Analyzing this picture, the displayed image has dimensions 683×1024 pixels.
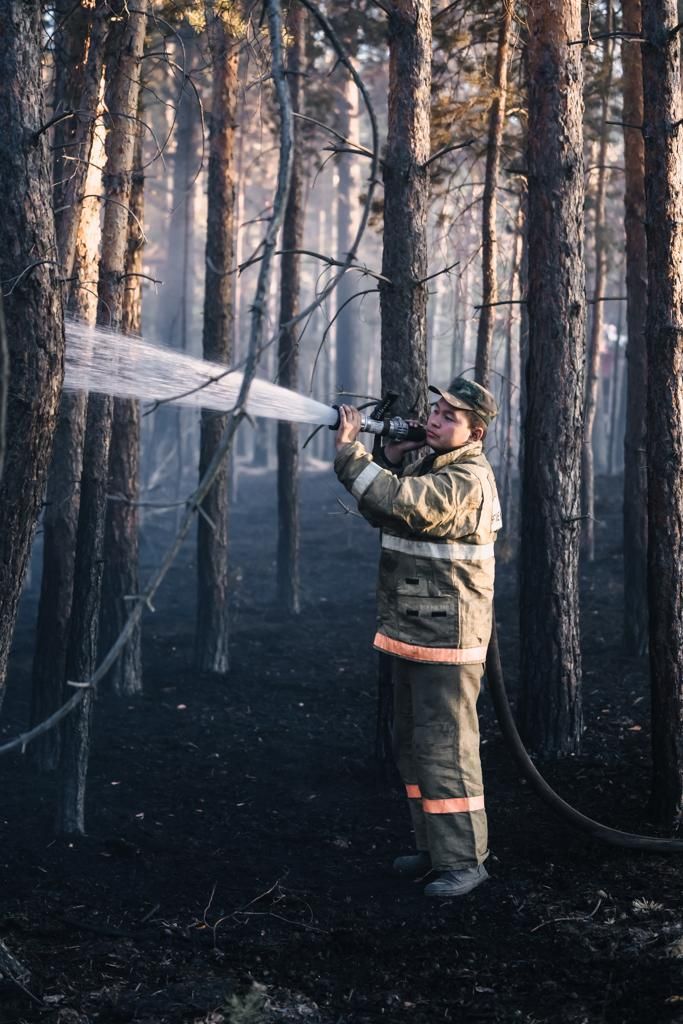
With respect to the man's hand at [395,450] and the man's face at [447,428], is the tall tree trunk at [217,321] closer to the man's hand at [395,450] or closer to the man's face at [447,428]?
the man's hand at [395,450]

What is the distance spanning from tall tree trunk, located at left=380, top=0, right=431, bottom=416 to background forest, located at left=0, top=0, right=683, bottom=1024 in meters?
0.02

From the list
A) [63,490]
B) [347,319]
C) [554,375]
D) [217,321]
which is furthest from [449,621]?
→ [347,319]

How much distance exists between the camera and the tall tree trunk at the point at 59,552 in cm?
767

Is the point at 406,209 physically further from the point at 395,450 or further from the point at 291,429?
the point at 291,429

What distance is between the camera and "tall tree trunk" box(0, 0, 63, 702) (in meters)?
4.03

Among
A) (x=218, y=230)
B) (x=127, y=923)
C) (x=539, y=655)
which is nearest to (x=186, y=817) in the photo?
(x=127, y=923)

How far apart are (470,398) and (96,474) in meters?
2.68

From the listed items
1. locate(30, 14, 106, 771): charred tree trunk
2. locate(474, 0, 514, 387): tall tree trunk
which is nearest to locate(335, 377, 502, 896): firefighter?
locate(30, 14, 106, 771): charred tree trunk

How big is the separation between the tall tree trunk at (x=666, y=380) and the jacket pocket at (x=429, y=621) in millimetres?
1536

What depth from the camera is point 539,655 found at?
751 centimetres

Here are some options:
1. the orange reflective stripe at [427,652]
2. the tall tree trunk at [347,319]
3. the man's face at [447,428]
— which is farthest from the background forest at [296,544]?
the tall tree trunk at [347,319]

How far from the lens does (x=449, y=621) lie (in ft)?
16.3

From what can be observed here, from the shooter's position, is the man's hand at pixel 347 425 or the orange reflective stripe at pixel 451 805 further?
the orange reflective stripe at pixel 451 805

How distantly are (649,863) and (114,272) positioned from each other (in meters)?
4.87
